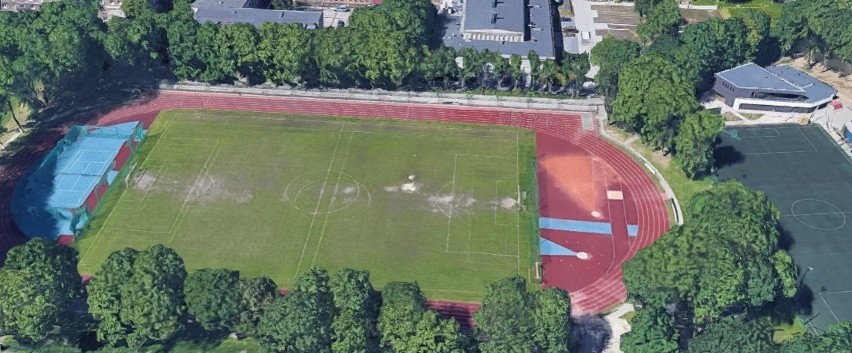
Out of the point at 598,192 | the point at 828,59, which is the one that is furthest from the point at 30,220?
the point at 828,59

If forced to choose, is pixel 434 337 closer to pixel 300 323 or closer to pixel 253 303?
pixel 300 323

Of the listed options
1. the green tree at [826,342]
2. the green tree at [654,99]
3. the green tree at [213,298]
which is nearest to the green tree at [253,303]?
the green tree at [213,298]

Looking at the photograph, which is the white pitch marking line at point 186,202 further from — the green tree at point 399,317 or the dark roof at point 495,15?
the dark roof at point 495,15

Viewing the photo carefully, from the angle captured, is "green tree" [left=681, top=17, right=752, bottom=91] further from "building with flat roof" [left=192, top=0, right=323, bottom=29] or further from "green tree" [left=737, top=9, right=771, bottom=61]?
"building with flat roof" [left=192, top=0, right=323, bottom=29]

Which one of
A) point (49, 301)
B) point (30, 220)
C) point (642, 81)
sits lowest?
point (30, 220)

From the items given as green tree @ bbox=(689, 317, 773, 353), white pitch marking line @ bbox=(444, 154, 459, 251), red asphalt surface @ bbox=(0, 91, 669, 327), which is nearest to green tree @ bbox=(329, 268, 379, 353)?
red asphalt surface @ bbox=(0, 91, 669, 327)

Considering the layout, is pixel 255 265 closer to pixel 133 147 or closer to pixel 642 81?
pixel 133 147
